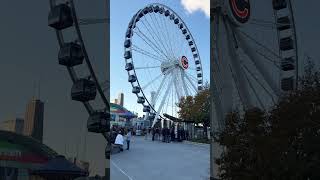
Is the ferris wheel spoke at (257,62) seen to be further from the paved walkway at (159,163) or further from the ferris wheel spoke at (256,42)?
the paved walkway at (159,163)

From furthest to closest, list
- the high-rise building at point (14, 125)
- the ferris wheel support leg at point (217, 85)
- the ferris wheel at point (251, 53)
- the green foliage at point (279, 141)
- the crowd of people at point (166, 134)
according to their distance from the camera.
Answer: the crowd of people at point (166, 134)
the ferris wheel support leg at point (217, 85)
the ferris wheel at point (251, 53)
the green foliage at point (279, 141)
the high-rise building at point (14, 125)

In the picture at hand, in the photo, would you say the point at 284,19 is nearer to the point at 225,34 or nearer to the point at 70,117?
the point at 225,34

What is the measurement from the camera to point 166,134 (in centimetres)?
1511

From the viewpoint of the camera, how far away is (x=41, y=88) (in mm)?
6746

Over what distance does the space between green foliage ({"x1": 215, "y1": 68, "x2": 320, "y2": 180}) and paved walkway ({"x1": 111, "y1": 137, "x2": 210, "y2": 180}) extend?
79.9 inches

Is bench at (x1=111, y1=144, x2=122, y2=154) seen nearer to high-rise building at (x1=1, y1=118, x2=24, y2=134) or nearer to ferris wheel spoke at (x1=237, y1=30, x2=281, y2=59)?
ferris wheel spoke at (x1=237, y1=30, x2=281, y2=59)

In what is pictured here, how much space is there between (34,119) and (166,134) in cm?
853

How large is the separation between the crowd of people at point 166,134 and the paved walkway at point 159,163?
0.73 meters

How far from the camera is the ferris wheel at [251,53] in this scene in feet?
36.3

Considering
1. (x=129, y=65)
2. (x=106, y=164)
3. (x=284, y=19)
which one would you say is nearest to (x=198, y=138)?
(x=129, y=65)

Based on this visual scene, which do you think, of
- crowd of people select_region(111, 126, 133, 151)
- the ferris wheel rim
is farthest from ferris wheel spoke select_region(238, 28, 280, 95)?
the ferris wheel rim

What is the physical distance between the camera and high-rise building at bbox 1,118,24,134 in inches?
247

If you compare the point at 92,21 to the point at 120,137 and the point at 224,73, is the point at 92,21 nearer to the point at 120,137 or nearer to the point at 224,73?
the point at 120,137

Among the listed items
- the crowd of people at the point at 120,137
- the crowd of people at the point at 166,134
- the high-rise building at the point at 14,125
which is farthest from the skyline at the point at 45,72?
the crowd of people at the point at 166,134
